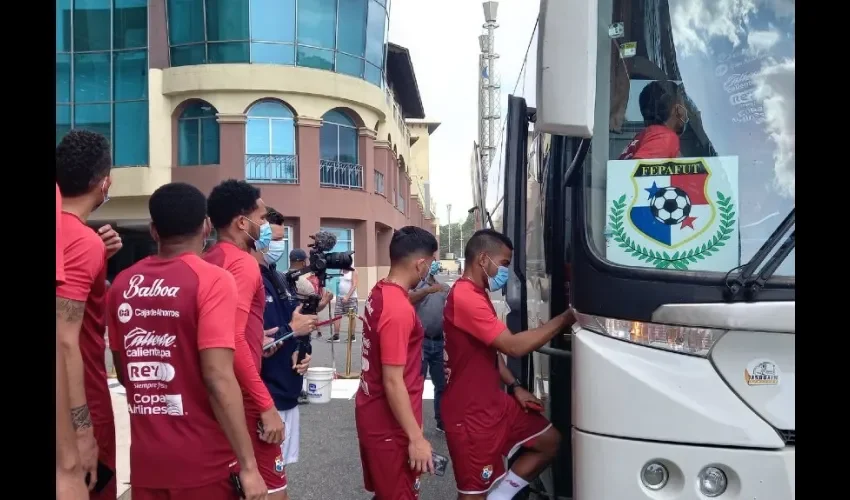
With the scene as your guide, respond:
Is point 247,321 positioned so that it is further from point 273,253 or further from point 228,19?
point 228,19

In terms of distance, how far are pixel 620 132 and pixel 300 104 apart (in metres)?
20.7

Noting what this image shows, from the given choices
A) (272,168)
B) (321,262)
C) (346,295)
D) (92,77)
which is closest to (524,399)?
(321,262)

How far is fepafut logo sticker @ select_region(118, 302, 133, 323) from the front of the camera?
2648 mm

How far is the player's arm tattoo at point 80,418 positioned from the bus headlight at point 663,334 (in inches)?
82.3

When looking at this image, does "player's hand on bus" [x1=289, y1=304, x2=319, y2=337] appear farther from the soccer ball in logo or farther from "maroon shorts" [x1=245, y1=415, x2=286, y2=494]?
the soccer ball in logo

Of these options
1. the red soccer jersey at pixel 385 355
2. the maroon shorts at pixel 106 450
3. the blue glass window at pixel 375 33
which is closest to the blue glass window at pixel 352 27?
the blue glass window at pixel 375 33

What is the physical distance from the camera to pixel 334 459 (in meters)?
6.01

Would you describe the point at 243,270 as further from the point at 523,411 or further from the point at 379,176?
the point at 379,176

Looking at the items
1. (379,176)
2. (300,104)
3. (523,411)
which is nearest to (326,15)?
(300,104)

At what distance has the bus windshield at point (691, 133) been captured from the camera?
107 inches

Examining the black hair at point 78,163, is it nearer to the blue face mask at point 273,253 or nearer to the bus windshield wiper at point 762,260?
the blue face mask at point 273,253

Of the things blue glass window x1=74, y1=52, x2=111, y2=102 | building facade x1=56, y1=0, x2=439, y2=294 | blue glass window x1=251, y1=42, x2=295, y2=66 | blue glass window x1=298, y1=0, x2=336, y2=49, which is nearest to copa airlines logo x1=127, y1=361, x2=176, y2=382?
building facade x1=56, y1=0, x2=439, y2=294

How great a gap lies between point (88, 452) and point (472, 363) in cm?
194
